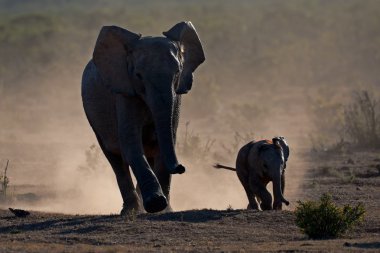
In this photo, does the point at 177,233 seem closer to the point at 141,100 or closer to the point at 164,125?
the point at 164,125

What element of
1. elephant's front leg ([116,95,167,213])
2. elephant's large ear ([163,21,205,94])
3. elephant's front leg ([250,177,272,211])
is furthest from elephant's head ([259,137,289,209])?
elephant's front leg ([116,95,167,213])

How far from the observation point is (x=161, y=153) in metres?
13.5

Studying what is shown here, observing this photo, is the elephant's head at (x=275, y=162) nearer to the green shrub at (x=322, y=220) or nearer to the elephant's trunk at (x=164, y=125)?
the elephant's trunk at (x=164, y=125)

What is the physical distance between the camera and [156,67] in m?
13.6

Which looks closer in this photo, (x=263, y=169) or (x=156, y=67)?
(x=156, y=67)

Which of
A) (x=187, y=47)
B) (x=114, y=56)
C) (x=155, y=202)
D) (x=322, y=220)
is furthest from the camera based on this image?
(x=187, y=47)

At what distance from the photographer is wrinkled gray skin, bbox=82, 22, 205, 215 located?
13.4 metres

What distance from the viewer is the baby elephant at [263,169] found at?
14.7 meters

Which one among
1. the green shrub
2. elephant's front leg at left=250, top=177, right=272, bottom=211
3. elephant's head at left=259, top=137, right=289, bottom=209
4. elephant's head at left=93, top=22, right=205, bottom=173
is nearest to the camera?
the green shrub

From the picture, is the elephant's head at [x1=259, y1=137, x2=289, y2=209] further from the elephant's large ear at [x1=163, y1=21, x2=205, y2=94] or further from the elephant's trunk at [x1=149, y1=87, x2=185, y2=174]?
the elephant's trunk at [x1=149, y1=87, x2=185, y2=174]

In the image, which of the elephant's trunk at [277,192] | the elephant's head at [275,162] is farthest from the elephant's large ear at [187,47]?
the elephant's trunk at [277,192]

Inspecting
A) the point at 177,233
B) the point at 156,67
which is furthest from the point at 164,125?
the point at 177,233

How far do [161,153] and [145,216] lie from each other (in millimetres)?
742

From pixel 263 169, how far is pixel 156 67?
7.47 ft
